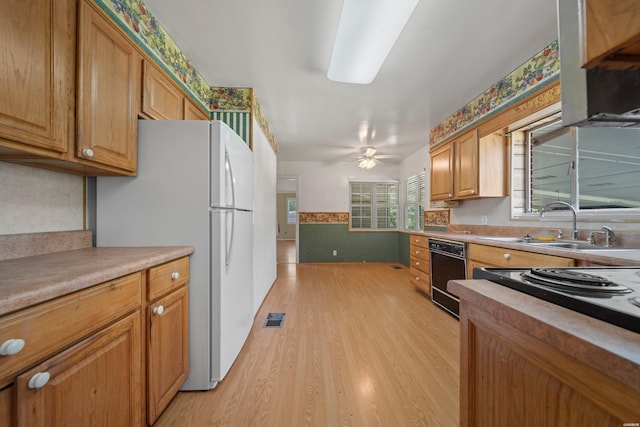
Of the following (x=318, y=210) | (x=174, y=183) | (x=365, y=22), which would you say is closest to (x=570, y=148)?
(x=365, y=22)

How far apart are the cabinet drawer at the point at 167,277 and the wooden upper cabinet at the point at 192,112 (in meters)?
1.35

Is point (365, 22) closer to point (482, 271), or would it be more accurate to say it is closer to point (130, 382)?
point (482, 271)

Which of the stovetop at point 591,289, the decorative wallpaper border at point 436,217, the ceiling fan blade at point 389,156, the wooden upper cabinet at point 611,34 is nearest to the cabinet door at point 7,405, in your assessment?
the stovetop at point 591,289

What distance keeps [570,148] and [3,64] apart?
3.45 metres

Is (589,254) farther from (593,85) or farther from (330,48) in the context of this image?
(330,48)

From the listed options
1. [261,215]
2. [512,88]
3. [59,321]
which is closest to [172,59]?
[261,215]

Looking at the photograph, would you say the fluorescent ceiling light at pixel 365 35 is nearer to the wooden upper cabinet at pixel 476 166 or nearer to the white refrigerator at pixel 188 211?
the white refrigerator at pixel 188 211

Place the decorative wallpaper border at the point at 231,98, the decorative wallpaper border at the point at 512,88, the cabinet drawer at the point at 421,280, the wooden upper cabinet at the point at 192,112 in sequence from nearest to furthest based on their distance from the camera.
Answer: the decorative wallpaper border at the point at 512,88 → the wooden upper cabinet at the point at 192,112 → the decorative wallpaper border at the point at 231,98 → the cabinet drawer at the point at 421,280

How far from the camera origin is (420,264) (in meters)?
3.24

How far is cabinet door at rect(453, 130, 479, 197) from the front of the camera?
2.63 m

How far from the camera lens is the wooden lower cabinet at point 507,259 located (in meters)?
1.48

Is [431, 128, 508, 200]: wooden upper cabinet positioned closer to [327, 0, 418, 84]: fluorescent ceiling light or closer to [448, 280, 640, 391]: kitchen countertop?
[327, 0, 418, 84]: fluorescent ceiling light

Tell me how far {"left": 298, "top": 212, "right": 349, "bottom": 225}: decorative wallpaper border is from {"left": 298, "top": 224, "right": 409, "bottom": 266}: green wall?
7 cm

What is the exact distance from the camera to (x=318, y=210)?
5566mm
